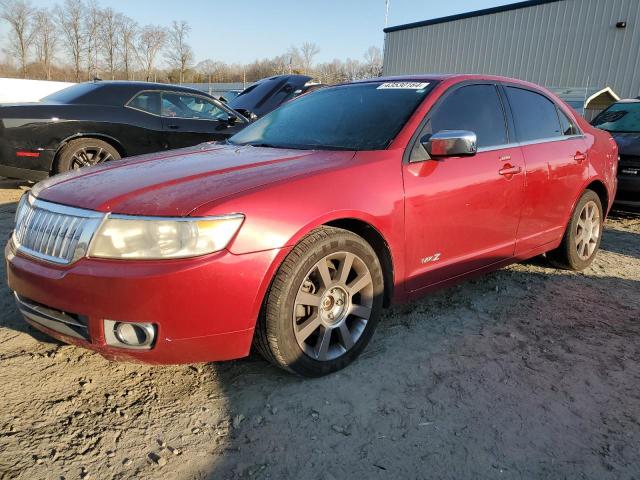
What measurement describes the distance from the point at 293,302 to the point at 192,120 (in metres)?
5.19

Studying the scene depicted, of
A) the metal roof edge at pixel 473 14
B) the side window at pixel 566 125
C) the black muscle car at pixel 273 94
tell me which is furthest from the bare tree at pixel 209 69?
the side window at pixel 566 125

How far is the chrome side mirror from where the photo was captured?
2750 mm

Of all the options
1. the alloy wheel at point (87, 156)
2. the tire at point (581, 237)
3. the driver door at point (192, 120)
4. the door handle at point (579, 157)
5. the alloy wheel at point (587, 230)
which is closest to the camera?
the door handle at point (579, 157)

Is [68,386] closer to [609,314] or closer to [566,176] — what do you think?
[609,314]

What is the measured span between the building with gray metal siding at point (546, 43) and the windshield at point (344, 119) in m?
13.7

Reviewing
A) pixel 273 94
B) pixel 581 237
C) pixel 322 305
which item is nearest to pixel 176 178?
pixel 322 305

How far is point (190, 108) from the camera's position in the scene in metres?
6.92

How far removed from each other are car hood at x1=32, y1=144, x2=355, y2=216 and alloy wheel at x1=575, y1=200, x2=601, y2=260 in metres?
2.57

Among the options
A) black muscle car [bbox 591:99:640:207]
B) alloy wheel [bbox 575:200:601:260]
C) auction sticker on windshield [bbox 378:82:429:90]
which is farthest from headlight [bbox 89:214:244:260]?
black muscle car [bbox 591:99:640:207]

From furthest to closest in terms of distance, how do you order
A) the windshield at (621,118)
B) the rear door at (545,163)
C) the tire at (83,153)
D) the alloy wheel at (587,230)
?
the windshield at (621,118) < the tire at (83,153) < the alloy wheel at (587,230) < the rear door at (545,163)

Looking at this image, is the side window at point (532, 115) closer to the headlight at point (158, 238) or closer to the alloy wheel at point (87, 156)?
the headlight at point (158, 238)

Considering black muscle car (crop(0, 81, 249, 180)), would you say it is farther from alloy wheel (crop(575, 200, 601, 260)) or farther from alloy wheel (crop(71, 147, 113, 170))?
alloy wheel (crop(575, 200, 601, 260))

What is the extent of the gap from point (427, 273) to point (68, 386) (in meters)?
2.01

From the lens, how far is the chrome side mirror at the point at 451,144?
9.02 feet
